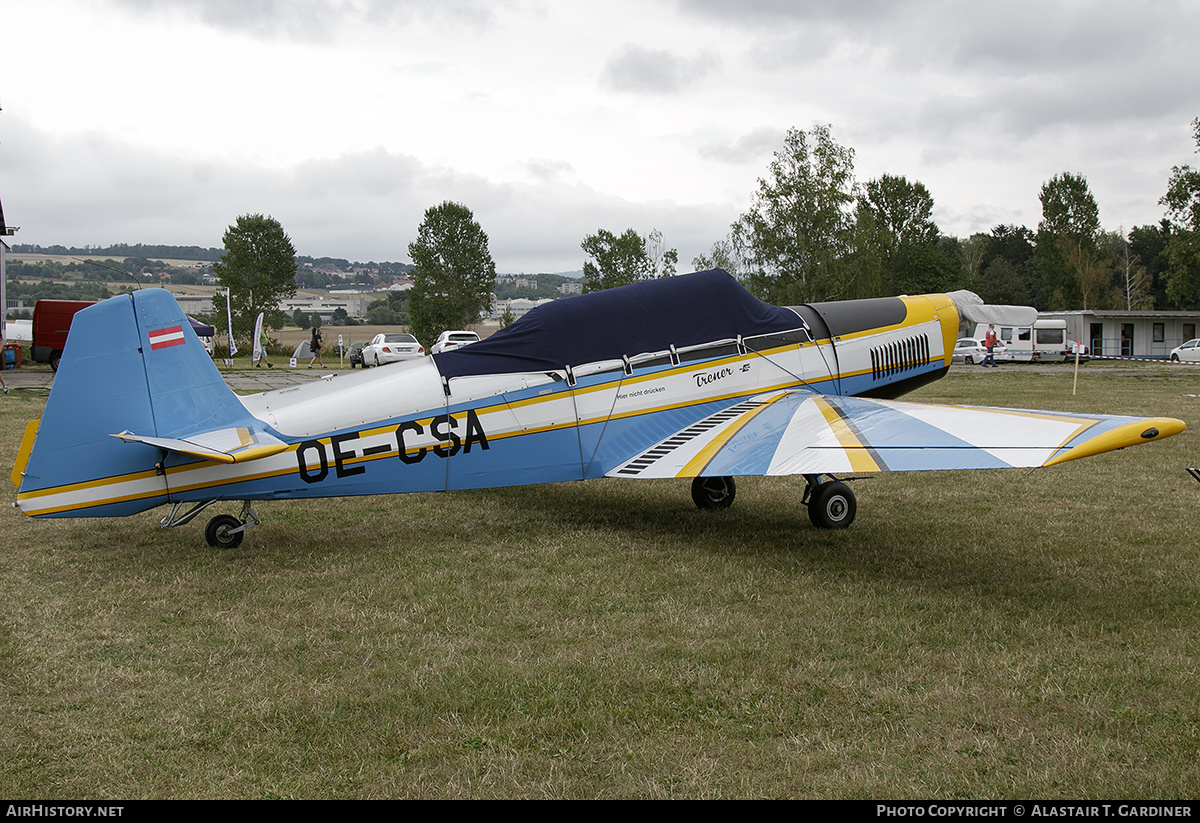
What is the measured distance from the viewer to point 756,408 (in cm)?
746

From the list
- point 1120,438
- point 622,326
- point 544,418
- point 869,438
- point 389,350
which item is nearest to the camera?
point 1120,438

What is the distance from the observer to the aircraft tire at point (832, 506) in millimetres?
7051

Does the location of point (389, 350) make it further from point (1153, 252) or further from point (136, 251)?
point (136, 251)

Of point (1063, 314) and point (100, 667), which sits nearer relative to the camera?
point (100, 667)

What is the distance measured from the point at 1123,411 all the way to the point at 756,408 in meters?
11.8

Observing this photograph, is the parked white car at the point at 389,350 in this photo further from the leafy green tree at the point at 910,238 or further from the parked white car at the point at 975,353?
the leafy green tree at the point at 910,238

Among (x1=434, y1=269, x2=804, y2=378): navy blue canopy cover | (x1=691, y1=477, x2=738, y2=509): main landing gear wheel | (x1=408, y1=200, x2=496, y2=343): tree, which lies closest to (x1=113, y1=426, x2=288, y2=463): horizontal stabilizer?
(x1=434, y1=269, x2=804, y2=378): navy blue canopy cover

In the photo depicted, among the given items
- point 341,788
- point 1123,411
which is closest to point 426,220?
point 1123,411

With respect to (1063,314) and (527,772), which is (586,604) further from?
(1063,314)

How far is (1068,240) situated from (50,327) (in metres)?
68.2

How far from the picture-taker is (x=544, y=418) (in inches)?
272

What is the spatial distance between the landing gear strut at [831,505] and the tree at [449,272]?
2226 inches

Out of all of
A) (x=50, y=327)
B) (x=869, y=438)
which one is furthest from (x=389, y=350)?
(x=869, y=438)

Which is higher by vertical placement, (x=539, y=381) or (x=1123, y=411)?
(x=539, y=381)
